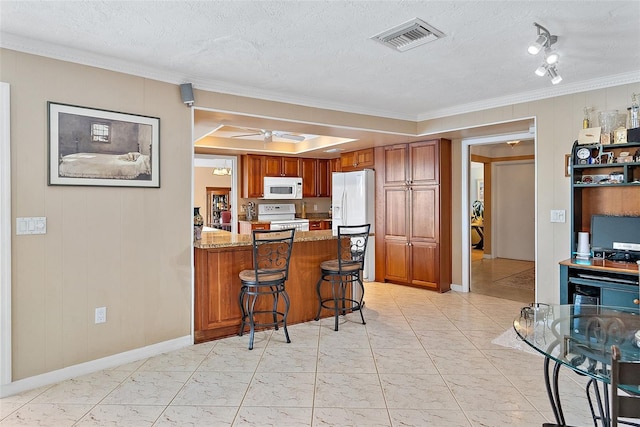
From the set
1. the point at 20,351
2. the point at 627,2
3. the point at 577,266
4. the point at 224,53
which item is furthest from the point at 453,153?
the point at 20,351

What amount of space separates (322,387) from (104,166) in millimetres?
2306

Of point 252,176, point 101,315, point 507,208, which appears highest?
point 252,176

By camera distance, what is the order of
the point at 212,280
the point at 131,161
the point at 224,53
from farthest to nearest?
the point at 212,280 → the point at 131,161 → the point at 224,53

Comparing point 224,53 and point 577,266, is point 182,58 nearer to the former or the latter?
point 224,53

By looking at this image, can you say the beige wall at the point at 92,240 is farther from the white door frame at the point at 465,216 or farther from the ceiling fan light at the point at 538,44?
the white door frame at the point at 465,216

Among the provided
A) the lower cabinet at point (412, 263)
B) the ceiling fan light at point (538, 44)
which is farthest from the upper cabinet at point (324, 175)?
the ceiling fan light at point (538, 44)

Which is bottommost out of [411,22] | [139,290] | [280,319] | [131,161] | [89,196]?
[280,319]

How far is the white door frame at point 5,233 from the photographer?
97.4 inches

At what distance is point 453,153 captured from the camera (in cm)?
538

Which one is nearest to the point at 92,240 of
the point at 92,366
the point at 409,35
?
the point at 92,366

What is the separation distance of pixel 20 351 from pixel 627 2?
433 cm

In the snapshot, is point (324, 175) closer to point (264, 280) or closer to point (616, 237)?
point (264, 280)

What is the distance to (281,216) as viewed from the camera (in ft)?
25.1

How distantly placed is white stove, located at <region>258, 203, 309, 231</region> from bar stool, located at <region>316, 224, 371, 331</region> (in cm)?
297
